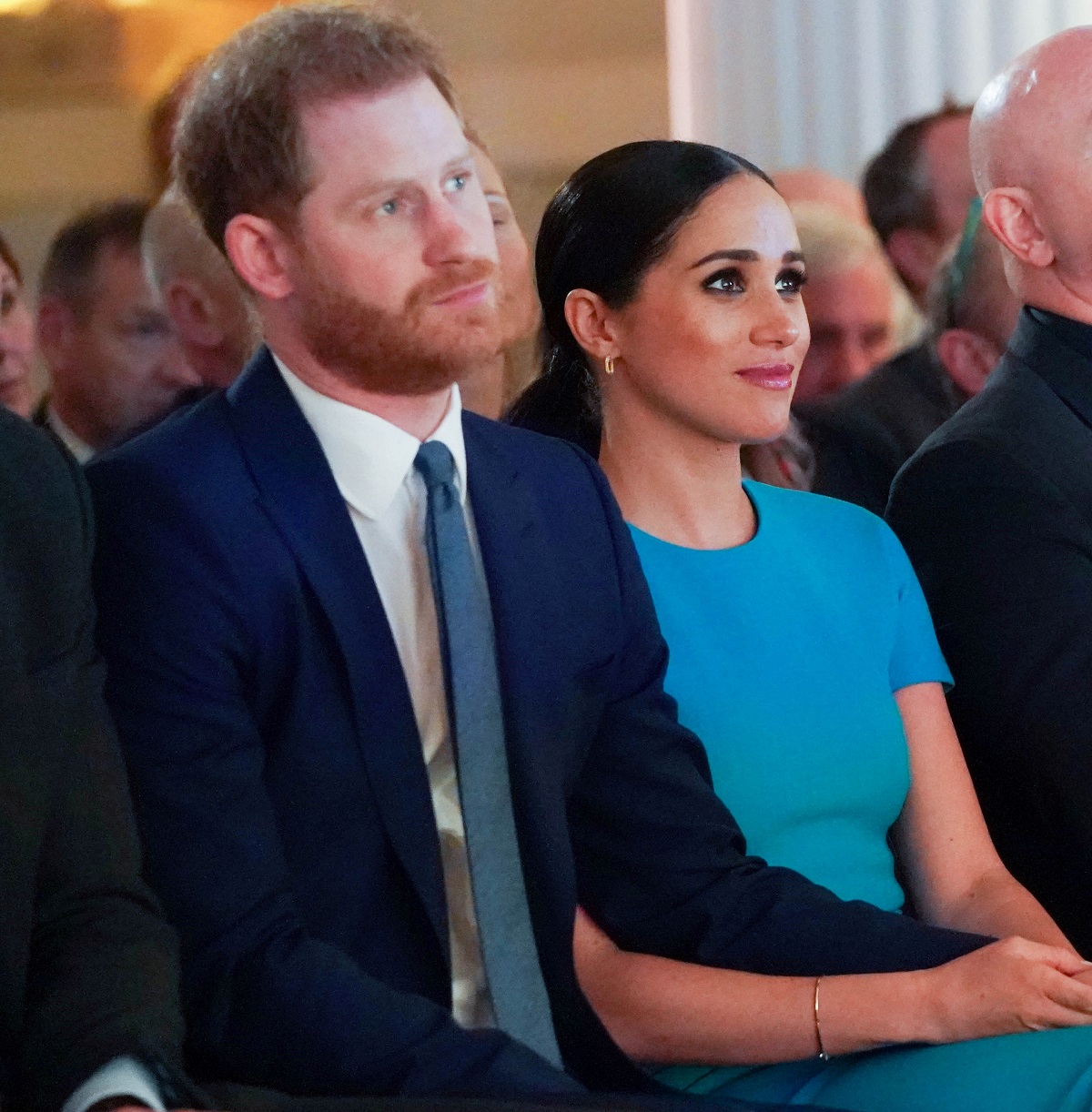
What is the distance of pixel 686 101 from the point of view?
12.0ft

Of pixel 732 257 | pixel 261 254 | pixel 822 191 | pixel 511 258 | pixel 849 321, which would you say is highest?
pixel 261 254

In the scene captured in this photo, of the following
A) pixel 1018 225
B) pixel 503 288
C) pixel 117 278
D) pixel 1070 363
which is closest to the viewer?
pixel 1070 363

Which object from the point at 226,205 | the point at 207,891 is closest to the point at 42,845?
the point at 207,891

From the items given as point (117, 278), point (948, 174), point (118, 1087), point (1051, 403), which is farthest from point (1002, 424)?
point (948, 174)

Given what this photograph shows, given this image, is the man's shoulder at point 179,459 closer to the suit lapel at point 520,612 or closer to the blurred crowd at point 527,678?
the blurred crowd at point 527,678

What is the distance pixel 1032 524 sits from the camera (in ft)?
5.71

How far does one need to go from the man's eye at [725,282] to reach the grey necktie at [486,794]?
45 centimetres

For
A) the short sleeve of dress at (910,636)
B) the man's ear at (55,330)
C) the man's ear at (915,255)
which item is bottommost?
the man's ear at (915,255)

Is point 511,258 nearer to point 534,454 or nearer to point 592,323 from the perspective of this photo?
point 592,323

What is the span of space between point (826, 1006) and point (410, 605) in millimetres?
456

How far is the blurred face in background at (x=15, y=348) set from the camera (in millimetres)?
2195

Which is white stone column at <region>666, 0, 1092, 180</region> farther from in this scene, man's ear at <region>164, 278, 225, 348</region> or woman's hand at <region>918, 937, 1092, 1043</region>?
woman's hand at <region>918, 937, 1092, 1043</region>

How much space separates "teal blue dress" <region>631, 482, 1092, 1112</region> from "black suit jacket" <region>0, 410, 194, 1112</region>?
0.56m

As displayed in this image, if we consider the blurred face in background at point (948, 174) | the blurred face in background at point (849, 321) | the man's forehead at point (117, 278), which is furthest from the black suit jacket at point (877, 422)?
the man's forehead at point (117, 278)
